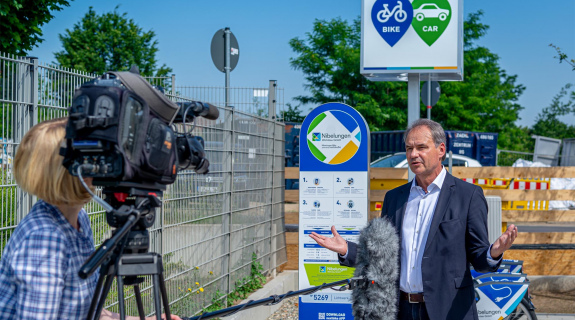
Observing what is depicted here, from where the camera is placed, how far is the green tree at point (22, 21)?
55.0 ft

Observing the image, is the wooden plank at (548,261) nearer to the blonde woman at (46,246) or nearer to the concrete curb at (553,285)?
the concrete curb at (553,285)

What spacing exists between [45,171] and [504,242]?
2.17 meters

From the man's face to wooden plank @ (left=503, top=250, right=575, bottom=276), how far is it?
5668 millimetres

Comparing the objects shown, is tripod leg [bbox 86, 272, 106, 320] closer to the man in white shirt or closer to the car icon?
the man in white shirt

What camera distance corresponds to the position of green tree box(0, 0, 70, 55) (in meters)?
16.8

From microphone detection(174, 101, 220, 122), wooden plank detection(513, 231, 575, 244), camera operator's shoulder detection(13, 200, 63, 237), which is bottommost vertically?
wooden plank detection(513, 231, 575, 244)

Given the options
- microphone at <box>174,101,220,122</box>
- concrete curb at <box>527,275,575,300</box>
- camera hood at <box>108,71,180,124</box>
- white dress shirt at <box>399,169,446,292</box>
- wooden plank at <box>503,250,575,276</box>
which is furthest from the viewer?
wooden plank at <box>503,250,575,276</box>

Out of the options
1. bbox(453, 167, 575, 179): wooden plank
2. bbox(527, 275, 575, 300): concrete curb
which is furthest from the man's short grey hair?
bbox(453, 167, 575, 179): wooden plank

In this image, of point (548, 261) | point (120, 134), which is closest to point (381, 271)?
point (120, 134)

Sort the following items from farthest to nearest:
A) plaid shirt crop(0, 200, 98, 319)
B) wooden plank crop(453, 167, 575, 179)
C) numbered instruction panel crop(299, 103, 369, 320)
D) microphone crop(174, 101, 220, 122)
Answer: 1. wooden plank crop(453, 167, 575, 179)
2. numbered instruction panel crop(299, 103, 369, 320)
3. microphone crop(174, 101, 220, 122)
4. plaid shirt crop(0, 200, 98, 319)

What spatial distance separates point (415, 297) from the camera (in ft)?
11.4

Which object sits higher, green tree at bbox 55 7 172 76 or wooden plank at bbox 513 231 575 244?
green tree at bbox 55 7 172 76

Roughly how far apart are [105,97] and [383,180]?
9.07 m

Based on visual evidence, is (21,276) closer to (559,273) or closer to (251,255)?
(251,255)
